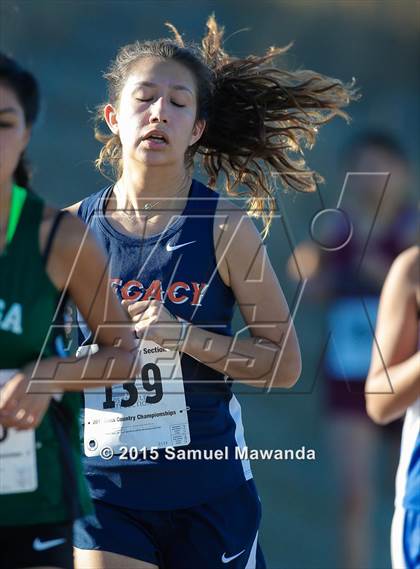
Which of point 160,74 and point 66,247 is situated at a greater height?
point 160,74

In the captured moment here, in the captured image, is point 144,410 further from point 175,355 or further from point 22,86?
point 22,86

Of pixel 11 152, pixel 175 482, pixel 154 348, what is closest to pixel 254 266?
pixel 154 348

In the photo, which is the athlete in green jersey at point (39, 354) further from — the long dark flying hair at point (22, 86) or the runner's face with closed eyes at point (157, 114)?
the runner's face with closed eyes at point (157, 114)

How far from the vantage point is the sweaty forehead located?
407 cm

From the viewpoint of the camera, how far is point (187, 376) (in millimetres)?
3812

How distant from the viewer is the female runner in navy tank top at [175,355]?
3.74m

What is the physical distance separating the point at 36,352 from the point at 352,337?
3.69 m

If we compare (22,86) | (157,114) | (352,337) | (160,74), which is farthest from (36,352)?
(352,337)

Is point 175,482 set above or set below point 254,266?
below

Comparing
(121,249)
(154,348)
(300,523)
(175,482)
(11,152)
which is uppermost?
(11,152)

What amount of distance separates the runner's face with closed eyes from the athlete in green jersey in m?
0.77

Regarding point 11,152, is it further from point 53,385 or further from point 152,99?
point 152,99

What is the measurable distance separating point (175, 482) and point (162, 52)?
136 centimetres

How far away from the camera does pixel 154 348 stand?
3846 millimetres
